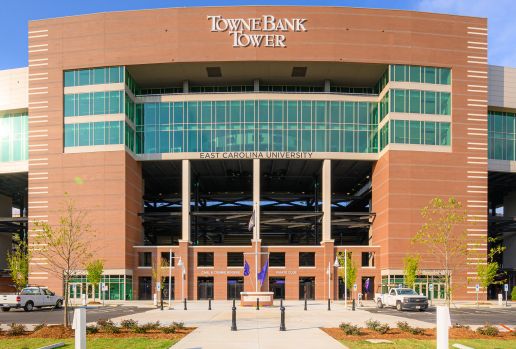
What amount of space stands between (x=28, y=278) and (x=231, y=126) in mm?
28490

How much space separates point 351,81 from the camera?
71062mm

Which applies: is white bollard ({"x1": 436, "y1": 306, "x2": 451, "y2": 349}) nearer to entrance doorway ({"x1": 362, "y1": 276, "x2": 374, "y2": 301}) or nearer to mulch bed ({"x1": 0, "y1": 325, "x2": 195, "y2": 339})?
mulch bed ({"x1": 0, "y1": 325, "x2": 195, "y2": 339})

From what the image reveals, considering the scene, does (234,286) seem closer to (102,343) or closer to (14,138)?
(14,138)

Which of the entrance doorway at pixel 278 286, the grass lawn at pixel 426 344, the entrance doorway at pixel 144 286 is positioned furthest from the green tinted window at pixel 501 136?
the grass lawn at pixel 426 344

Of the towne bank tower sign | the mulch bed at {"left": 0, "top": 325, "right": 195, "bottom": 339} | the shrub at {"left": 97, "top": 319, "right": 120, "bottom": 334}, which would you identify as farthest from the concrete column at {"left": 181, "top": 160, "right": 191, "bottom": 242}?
the mulch bed at {"left": 0, "top": 325, "right": 195, "bottom": 339}

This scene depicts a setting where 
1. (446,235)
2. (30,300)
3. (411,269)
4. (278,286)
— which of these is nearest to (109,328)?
(446,235)

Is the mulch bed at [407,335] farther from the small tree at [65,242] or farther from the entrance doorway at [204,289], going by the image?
the entrance doorway at [204,289]

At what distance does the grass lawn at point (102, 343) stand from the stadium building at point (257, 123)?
43593mm

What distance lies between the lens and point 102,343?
19.1 m

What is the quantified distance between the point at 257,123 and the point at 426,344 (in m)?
50.6

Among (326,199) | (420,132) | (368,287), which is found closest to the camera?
(420,132)

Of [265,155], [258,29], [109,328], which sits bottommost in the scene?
[109,328]

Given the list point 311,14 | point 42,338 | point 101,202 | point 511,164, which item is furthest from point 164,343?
point 511,164

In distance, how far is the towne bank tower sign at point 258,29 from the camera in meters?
64.7
